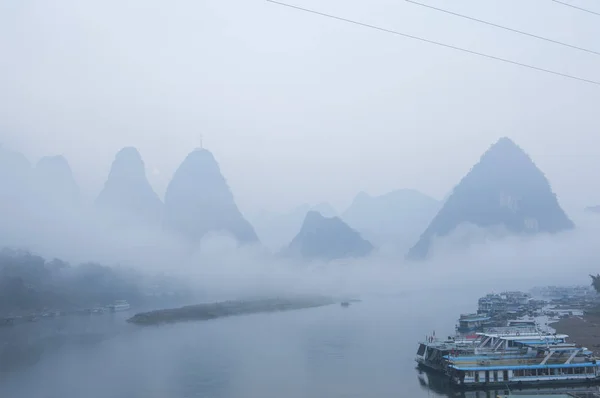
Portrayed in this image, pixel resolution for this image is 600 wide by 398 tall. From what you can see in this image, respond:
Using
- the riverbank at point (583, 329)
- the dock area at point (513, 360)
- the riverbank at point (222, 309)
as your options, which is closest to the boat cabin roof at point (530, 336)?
the dock area at point (513, 360)

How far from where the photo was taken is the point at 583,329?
50.8 feet

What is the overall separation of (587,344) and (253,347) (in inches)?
343

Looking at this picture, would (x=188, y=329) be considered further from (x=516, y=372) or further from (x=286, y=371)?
(x=516, y=372)

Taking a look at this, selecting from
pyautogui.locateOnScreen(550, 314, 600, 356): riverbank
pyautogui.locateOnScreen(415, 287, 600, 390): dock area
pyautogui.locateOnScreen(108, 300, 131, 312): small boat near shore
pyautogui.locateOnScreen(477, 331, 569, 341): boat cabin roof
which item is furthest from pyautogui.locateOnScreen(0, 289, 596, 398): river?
pyautogui.locateOnScreen(108, 300, 131, 312): small boat near shore

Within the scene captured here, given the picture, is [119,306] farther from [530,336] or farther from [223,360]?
[530,336]

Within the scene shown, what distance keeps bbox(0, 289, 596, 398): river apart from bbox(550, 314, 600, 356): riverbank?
3692mm

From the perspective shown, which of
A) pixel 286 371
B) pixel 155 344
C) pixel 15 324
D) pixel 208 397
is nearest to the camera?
pixel 208 397

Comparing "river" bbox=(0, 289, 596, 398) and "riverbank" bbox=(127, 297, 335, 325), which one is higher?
"riverbank" bbox=(127, 297, 335, 325)

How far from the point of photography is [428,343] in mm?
12039

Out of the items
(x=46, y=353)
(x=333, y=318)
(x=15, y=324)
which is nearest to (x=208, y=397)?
(x=46, y=353)

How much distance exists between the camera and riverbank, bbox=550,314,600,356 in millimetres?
12609

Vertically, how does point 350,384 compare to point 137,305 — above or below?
below

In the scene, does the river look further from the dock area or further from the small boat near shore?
the small boat near shore

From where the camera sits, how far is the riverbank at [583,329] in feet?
41.4
